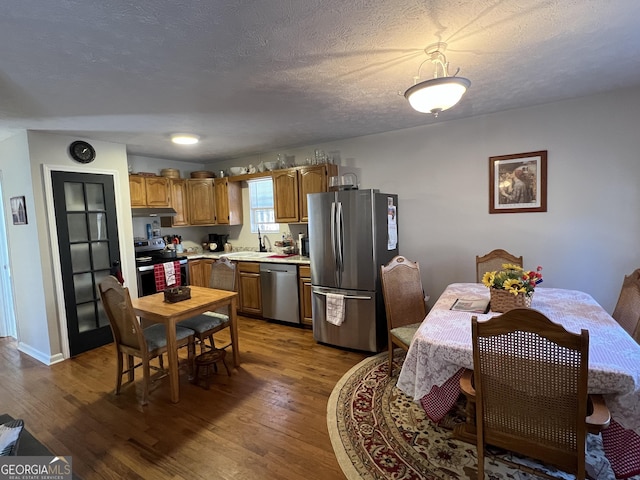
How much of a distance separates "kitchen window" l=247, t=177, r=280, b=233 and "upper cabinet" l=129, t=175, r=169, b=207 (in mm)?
1271

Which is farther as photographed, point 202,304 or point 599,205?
point 599,205

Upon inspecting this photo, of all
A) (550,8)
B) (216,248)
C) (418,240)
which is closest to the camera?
(550,8)

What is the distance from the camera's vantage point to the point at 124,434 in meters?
2.12

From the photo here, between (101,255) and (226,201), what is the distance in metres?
1.88

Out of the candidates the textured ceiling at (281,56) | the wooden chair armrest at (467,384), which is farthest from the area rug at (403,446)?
the textured ceiling at (281,56)

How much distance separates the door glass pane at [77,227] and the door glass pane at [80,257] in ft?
0.24

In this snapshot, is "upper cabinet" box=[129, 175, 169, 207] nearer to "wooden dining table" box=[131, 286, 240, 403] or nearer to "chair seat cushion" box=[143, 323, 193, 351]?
"wooden dining table" box=[131, 286, 240, 403]

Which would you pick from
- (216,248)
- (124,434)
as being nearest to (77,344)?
(124,434)

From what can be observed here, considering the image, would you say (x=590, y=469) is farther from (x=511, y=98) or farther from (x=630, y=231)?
(x=511, y=98)

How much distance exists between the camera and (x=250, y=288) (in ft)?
14.6

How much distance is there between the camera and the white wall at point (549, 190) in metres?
2.80

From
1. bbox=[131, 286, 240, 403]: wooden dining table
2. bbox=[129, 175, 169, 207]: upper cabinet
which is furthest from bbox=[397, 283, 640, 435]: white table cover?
bbox=[129, 175, 169, 207]: upper cabinet

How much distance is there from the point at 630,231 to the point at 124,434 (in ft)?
14.5

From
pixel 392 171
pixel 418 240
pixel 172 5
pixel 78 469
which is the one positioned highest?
pixel 172 5
